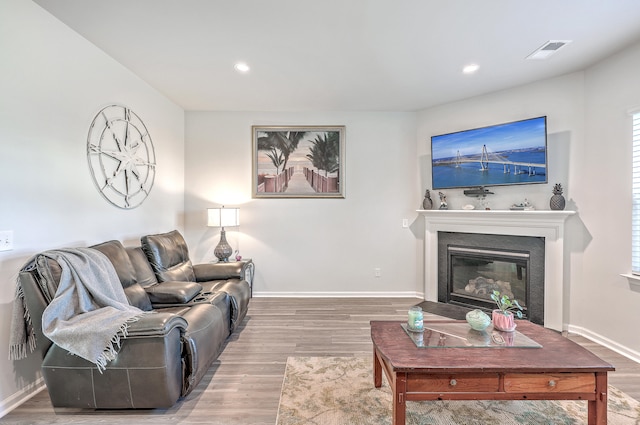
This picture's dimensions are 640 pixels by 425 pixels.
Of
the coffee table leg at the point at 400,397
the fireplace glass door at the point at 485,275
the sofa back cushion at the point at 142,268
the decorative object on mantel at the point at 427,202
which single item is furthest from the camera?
the decorative object on mantel at the point at 427,202

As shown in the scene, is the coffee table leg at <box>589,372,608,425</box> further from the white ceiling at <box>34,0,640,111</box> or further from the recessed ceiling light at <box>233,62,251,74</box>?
the recessed ceiling light at <box>233,62,251,74</box>

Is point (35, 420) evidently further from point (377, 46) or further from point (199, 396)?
point (377, 46)

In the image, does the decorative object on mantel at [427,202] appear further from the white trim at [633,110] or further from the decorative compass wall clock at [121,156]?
the decorative compass wall clock at [121,156]

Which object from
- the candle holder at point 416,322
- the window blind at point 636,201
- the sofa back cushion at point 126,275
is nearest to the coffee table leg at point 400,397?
the candle holder at point 416,322

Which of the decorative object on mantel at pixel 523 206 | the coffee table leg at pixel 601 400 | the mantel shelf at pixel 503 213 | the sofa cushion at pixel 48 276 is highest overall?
the decorative object on mantel at pixel 523 206

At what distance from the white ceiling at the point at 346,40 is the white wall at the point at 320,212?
0.80 meters

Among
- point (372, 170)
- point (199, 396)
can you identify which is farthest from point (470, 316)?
point (372, 170)

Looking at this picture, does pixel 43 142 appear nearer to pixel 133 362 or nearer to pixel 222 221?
pixel 133 362

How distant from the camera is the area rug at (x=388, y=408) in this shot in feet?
5.83

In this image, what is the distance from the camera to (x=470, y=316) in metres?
1.99

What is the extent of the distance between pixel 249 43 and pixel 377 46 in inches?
44.5

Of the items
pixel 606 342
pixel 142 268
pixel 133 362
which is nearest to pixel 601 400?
pixel 606 342

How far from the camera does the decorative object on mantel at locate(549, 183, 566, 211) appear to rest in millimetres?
3055

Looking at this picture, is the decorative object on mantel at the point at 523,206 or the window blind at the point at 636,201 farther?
the decorative object on mantel at the point at 523,206
